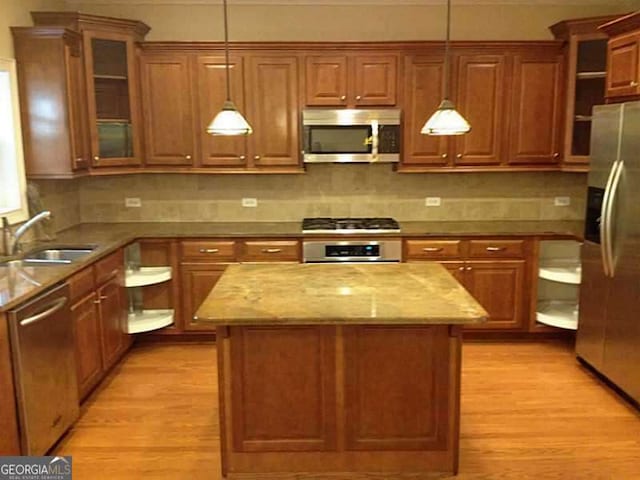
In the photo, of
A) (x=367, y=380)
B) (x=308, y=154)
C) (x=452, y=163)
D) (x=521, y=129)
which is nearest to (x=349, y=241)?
→ (x=308, y=154)

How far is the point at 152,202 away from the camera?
5.21 m

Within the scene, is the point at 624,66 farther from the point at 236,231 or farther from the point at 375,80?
the point at 236,231

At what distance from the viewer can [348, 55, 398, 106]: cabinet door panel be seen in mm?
4695

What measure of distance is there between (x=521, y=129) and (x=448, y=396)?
2779 mm

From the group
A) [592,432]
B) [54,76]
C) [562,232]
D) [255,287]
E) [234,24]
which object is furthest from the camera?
[234,24]

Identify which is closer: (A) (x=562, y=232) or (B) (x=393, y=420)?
(B) (x=393, y=420)

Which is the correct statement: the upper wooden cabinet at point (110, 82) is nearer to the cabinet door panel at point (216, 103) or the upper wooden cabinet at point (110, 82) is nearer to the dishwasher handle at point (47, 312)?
the cabinet door panel at point (216, 103)

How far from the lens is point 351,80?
4715 mm

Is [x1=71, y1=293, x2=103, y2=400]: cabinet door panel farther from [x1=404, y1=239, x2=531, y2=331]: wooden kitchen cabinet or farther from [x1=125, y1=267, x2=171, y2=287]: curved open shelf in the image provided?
[x1=404, y1=239, x2=531, y2=331]: wooden kitchen cabinet

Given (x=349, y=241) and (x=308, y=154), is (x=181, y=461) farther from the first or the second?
(x=308, y=154)

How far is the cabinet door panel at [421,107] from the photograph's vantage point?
470 cm

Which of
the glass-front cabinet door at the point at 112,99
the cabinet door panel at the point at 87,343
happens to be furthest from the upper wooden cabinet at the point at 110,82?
the cabinet door panel at the point at 87,343

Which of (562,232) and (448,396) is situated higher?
(562,232)

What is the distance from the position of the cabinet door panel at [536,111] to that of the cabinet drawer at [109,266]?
3.15 meters
